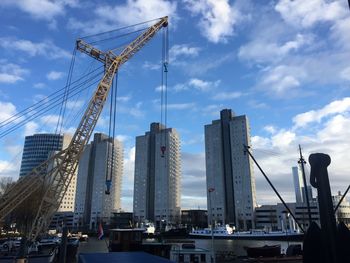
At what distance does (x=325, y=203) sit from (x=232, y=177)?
18635cm

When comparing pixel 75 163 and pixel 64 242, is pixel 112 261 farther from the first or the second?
pixel 75 163

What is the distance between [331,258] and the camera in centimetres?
468

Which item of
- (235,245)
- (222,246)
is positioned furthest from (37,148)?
(235,245)

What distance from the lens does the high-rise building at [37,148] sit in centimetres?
14968

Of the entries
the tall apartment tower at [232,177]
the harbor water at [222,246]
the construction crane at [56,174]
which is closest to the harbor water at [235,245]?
the harbor water at [222,246]

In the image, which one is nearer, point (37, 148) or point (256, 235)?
point (256, 235)

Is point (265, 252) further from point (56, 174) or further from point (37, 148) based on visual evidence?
point (37, 148)

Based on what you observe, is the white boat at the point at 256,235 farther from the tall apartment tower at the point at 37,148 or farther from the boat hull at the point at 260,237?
the tall apartment tower at the point at 37,148

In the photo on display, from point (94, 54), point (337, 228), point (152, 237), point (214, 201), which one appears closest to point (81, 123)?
point (94, 54)

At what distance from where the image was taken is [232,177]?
186625 mm

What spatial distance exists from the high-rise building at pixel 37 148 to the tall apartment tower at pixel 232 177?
8831 centimetres

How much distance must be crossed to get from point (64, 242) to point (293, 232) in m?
118

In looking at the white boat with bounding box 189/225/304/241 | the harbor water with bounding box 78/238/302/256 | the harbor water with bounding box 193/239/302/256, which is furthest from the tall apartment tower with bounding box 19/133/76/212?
the harbor water with bounding box 193/239/302/256

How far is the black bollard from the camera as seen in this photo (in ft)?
15.3
